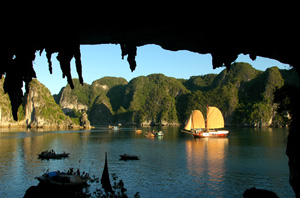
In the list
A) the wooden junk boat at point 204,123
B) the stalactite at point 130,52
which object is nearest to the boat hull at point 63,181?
the stalactite at point 130,52

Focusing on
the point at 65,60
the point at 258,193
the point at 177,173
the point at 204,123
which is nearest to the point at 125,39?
the point at 65,60

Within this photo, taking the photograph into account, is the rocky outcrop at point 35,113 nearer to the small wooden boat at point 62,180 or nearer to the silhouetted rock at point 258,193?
the small wooden boat at point 62,180

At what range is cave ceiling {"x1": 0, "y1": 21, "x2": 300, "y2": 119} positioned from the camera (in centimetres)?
590

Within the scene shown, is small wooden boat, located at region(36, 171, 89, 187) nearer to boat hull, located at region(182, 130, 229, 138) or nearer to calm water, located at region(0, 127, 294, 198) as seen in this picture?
calm water, located at region(0, 127, 294, 198)

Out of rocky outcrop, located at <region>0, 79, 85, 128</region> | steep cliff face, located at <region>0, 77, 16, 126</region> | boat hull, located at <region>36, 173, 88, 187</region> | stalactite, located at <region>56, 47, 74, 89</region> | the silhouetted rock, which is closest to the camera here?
stalactite, located at <region>56, 47, 74, 89</region>

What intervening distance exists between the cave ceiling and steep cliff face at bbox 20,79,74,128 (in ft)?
536

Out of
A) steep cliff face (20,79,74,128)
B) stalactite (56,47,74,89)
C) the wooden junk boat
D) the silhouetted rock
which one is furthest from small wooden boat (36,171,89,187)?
steep cliff face (20,79,74,128)

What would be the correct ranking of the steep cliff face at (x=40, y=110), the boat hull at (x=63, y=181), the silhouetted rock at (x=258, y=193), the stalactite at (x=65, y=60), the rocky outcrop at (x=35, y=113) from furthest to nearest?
the steep cliff face at (x=40, y=110)
the rocky outcrop at (x=35, y=113)
the boat hull at (x=63, y=181)
the silhouetted rock at (x=258, y=193)
the stalactite at (x=65, y=60)

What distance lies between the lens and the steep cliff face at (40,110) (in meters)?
164

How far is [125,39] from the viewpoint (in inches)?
295

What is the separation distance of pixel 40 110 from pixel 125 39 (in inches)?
6721

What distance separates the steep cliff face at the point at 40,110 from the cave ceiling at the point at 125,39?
163 metres

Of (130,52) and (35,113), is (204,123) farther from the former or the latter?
(35,113)

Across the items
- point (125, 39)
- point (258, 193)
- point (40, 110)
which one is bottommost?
point (258, 193)
